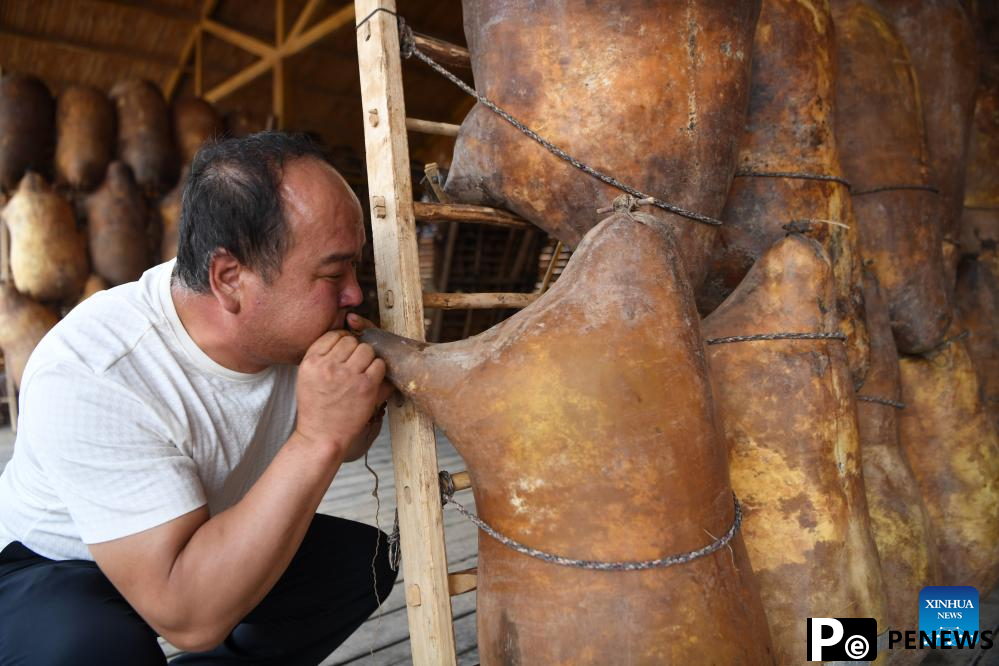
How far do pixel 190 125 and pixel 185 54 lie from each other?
286 centimetres

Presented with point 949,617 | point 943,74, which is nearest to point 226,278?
point 949,617

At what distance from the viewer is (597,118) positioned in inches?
51.0

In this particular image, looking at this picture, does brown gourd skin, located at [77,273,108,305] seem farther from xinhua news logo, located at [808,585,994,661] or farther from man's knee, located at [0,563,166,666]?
xinhua news logo, located at [808,585,994,661]

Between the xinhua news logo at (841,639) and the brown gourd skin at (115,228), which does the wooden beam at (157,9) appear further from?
the xinhua news logo at (841,639)

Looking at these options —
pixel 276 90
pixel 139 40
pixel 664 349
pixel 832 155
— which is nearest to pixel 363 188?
pixel 276 90

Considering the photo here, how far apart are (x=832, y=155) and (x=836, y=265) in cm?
24

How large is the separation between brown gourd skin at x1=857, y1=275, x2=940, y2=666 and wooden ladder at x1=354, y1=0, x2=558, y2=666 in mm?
914

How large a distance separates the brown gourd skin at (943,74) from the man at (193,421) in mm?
1928

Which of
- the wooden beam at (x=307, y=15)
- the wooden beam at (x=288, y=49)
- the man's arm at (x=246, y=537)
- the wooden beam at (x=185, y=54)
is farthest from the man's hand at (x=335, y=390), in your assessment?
the wooden beam at (x=185, y=54)

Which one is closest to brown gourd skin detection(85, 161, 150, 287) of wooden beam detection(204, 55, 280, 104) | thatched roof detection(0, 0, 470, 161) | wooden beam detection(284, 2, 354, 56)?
thatched roof detection(0, 0, 470, 161)

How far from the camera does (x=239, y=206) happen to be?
1.17 metres

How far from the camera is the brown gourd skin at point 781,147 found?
160cm

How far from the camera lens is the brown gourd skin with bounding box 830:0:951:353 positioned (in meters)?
2.03

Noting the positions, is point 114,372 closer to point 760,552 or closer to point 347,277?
point 347,277
